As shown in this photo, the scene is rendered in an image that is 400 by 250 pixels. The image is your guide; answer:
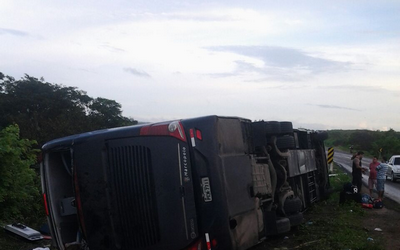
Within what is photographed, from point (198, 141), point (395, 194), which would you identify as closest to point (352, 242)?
point (198, 141)

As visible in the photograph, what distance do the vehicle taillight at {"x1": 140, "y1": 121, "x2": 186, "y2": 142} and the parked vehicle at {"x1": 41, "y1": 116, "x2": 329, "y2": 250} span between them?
1 cm

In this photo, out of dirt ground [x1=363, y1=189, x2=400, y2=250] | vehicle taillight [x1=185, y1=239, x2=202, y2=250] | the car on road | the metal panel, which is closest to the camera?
vehicle taillight [x1=185, y1=239, x2=202, y2=250]

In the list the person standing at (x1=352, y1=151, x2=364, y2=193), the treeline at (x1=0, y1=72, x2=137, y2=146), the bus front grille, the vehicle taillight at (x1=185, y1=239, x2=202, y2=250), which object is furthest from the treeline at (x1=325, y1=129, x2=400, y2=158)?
the bus front grille

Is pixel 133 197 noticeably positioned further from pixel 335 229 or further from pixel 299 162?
pixel 335 229

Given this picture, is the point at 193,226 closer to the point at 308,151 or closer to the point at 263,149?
the point at 263,149

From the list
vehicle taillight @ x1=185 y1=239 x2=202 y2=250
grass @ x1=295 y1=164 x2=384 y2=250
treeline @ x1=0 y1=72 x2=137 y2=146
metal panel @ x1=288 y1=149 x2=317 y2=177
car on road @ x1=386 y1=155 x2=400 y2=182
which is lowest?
car on road @ x1=386 y1=155 x2=400 y2=182

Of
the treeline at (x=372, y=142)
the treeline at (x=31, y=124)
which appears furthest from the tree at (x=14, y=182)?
the treeline at (x=372, y=142)

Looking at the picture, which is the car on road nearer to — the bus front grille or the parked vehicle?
the parked vehicle

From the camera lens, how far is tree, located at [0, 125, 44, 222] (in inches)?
430

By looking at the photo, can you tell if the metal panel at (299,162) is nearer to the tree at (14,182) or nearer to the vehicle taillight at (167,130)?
the vehicle taillight at (167,130)

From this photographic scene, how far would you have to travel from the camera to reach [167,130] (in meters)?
5.72

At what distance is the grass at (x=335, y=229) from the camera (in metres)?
8.26

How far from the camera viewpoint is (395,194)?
61.5ft

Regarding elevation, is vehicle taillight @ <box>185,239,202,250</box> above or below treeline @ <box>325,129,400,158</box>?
above
